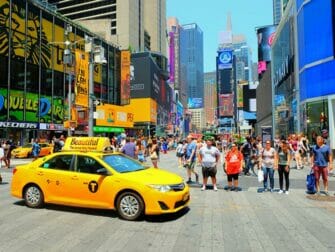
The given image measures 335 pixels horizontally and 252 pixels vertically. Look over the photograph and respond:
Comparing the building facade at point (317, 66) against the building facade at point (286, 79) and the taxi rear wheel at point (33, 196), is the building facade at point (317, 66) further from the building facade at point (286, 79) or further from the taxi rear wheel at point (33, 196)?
the taxi rear wheel at point (33, 196)

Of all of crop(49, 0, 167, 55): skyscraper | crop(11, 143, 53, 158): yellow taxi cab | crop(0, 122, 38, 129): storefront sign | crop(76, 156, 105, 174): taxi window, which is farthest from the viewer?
crop(49, 0, 167, 55): skyscraper

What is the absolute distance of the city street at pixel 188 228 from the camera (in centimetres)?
707

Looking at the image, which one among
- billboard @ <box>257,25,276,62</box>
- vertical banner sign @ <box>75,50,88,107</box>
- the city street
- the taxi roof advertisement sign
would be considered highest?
billboard @ <box>257,25,276,62</box>

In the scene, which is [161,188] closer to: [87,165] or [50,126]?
[87,165]

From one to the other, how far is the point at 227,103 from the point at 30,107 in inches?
5380

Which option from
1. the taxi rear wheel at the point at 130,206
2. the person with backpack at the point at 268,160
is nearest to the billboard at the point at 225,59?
the person with backpack at the point at 268,160

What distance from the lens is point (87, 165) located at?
995 cm

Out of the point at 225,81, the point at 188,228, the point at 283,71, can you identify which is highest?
the point at 225,81

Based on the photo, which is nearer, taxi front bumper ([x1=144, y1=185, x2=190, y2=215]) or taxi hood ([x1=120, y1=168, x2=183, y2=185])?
taxi front bumper ([x1=144, y1=185, x2=190, y2=215])

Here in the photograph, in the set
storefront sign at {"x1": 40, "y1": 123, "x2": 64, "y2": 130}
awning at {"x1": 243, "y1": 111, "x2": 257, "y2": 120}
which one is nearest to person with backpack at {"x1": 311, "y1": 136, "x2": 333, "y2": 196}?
storefront sign at {"x1": 40, "y1": 123, "x2": 64, "y2": 130}

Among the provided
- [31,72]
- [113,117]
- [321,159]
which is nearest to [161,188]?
[321,159]

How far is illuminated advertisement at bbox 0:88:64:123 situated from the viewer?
41.8m

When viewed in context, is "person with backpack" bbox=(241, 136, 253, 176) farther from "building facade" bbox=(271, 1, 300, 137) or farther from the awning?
the awning

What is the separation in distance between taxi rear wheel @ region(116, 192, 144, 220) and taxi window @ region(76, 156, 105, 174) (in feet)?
3.15
